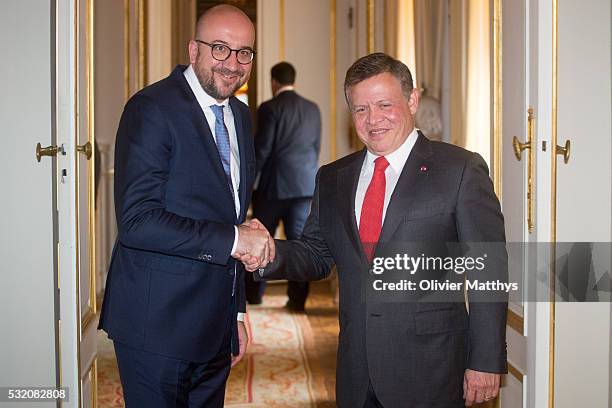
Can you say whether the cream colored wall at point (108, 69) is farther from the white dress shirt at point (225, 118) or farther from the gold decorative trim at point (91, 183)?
the white dress shirt at point (225, 118)

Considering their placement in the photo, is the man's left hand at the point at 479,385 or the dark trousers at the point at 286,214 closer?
the man's left hand at the point at 479,385

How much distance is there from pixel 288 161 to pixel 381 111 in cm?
450

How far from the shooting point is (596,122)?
3.10 meters

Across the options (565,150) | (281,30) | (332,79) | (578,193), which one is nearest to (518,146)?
(565,150)

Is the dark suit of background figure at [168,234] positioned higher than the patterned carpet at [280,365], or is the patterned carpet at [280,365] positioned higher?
the dark suit of background figure at [168,234]

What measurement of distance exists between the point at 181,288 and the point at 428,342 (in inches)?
28.8

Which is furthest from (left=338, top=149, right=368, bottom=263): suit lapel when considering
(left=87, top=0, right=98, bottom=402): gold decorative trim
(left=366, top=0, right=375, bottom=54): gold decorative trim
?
(left=366, top=0, right=375, bottom=54): gold decorative trim

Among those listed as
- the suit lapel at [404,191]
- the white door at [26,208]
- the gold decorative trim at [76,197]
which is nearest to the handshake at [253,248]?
the suit lapel at [404,191]

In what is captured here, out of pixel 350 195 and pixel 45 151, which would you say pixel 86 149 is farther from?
pixel 350 195

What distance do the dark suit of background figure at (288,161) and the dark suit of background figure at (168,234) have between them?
14.2 ft

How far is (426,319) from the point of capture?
227 cm

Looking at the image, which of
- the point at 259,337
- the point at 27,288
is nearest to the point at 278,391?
the point at 259,337

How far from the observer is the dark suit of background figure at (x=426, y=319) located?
2262 millimetres

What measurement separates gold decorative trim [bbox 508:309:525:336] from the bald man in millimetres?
1200
